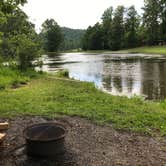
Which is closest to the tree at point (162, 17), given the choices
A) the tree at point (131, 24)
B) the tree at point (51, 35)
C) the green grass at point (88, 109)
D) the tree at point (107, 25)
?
the tree at point (131, 24)

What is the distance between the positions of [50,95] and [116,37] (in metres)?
62.4

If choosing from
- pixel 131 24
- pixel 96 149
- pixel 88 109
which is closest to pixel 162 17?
pixel 131 24

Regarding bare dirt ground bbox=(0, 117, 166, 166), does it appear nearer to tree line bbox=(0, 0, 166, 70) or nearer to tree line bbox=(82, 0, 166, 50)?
tree line bbox=(0, 0, 166, 70)

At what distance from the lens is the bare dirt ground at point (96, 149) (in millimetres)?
4090

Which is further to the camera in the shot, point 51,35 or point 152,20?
point 51,35

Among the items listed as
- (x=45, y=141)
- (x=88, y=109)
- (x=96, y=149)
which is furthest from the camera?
(x=88, y=109)

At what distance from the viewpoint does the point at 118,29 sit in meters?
71.1

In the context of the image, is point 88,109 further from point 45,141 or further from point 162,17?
point 162,17

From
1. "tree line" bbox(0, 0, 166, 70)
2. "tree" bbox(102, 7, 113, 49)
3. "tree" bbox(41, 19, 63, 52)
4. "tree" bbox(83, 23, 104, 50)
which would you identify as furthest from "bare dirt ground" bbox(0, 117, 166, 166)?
"tree" bbox(41, 19, 63, 52)

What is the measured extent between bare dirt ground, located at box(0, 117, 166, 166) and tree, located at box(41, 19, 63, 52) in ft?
250

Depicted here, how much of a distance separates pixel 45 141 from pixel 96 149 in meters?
0.91

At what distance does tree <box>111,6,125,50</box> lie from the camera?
69500 millimetres

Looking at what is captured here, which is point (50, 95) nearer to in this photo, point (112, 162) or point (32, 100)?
point (32, 100)

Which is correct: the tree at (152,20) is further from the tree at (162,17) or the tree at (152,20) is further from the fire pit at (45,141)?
the fire pit at (45,141)
